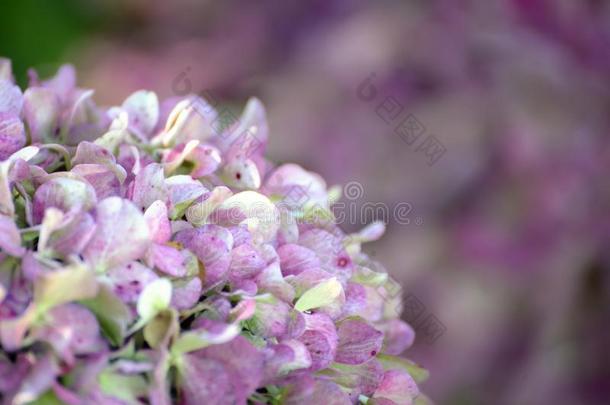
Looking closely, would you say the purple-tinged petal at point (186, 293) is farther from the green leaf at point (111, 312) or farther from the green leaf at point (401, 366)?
the green leaf at point (401, 366)

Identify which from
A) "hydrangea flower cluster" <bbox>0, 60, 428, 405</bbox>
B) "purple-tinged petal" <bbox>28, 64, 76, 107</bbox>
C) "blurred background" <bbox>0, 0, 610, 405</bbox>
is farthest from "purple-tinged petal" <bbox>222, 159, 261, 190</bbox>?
"blurred background" <bbox>0, 0, 610, 405</bbox>

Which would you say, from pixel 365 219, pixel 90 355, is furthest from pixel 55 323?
pixel 365 219

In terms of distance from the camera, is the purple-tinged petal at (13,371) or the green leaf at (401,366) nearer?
the purple-tinged petal at (13,371)

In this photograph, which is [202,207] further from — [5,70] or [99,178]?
[5,70]

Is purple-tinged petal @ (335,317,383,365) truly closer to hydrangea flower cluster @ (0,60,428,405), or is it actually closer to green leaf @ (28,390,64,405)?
hydrangea flower cluster @ (0,60,428,405)

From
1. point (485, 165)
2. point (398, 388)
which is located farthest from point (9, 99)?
point (485, 165)

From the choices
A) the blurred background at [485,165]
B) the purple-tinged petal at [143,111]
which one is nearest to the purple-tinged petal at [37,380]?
the purple-tinged petal at [143,111]
